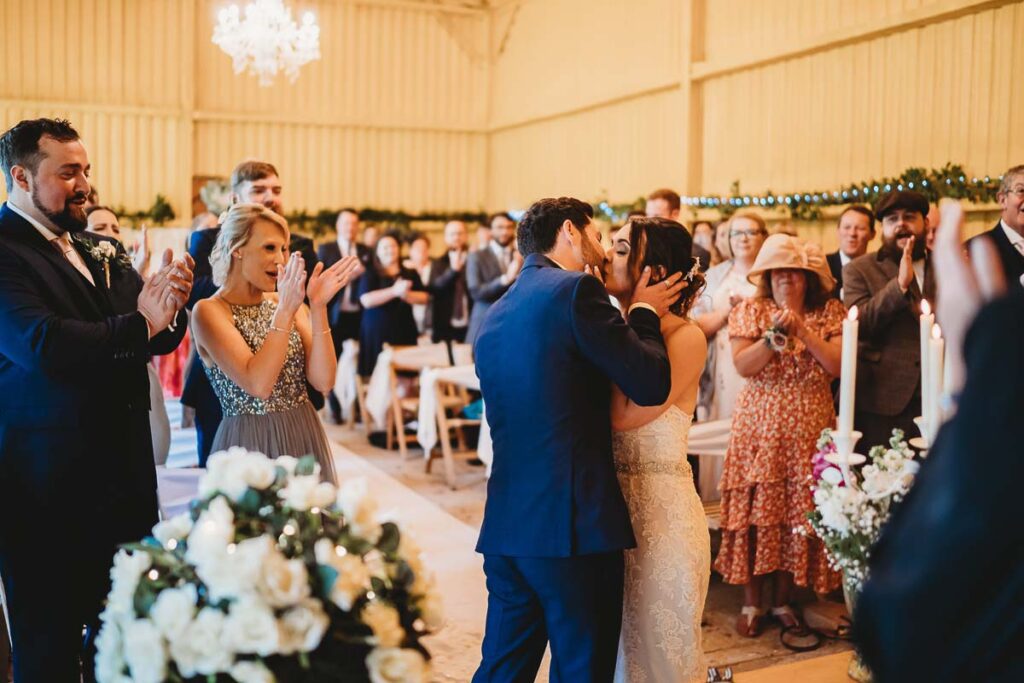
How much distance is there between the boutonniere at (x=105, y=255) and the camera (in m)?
2.69

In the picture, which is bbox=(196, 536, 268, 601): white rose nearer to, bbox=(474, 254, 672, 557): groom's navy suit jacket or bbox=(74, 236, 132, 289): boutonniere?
bbox=(474, 254, 672, 557): groom's navy suit jacket

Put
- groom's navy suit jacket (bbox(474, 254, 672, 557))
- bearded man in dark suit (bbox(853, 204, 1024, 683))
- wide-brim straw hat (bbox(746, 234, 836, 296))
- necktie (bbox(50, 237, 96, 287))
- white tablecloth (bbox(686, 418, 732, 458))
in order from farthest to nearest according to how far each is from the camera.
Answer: white tablecloth (bbox(686, 418, 732, 458)), wide-brim straw hat (bbox(746, 234, 836, 296)), necktie (bbox(50, 237, 96, 287)), groom's navy suit jacket (bbox(474, 254, 672, 557)), bearded man in dark suit (bbox(853, 204, 1024, 683))

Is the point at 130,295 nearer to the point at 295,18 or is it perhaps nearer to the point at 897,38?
the point at 897,38

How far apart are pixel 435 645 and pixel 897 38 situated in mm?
6225

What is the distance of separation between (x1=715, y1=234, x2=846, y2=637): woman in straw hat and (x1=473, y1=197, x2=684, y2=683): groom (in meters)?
1.66

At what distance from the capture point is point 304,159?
45.8 feet

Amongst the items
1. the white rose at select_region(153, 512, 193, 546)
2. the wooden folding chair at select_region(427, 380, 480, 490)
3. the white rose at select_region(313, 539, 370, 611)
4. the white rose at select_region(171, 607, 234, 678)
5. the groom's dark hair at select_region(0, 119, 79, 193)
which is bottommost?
the wooden folding chair at select_region(427, 380, 480, 490)

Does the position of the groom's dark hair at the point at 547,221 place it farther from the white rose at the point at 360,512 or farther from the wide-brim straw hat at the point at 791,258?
the wide-brim straw hat at the point at 791,258

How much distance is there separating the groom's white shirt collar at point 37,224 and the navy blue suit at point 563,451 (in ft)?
3.58

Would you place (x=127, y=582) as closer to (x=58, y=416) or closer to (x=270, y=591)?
(x=270, y=591)

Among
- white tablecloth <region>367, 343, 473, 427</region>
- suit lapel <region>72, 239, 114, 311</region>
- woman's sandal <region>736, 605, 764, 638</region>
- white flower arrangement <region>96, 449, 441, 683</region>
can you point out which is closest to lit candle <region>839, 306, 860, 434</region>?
white flower arrangement <region>96, 449, 441, 683</region>

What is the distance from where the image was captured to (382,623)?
4.11ft

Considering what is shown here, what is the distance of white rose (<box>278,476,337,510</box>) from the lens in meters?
1.31

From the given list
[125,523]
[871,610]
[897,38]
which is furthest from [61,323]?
[897,38]
